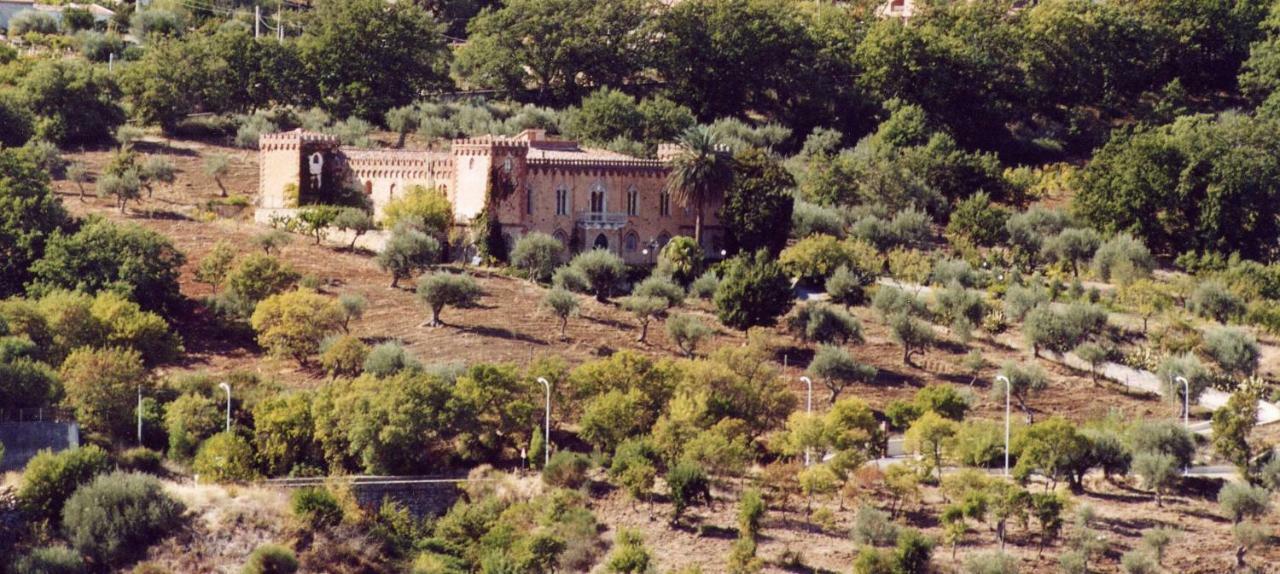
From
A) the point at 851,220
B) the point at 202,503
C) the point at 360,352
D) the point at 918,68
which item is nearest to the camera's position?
the point at 202,503

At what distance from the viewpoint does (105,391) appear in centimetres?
7619

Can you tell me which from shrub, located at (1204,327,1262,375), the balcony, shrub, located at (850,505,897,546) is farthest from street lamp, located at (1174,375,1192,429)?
the balcony

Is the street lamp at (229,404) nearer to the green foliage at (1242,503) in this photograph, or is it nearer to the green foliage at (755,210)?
the green foliage at (755,210)

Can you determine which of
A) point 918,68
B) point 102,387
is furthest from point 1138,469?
point 918,68

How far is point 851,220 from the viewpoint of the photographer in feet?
332

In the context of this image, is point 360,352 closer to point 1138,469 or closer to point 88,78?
point 1138,469

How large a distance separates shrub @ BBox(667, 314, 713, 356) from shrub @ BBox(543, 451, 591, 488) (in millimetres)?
10622

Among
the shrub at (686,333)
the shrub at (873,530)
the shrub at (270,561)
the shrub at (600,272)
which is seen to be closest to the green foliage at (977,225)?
the shrub at (600,272)

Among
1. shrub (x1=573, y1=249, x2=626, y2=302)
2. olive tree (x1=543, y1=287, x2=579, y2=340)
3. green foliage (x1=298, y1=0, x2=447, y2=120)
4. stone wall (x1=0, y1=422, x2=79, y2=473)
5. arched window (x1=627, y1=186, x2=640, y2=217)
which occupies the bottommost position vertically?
stone wall (x1=0, y1=422, x2=79, y2=473)

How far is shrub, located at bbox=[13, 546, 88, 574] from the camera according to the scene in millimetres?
68625

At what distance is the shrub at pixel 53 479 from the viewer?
2803 inches

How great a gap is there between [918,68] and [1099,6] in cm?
1068

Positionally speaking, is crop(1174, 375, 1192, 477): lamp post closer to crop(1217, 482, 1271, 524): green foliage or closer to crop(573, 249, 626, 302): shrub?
crop(1217, 482, 1271, 524): green foliage

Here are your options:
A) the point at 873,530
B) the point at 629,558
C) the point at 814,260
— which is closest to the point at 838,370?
the point at 814,260
